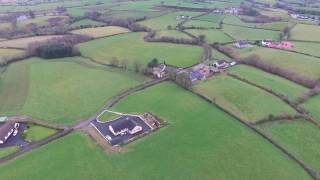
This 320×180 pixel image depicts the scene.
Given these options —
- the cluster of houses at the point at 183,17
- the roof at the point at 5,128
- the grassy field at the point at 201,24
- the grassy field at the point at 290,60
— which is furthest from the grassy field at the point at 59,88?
the cluster of houses at the point at 183,17

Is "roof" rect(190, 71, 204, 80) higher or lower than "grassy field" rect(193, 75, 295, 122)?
higher

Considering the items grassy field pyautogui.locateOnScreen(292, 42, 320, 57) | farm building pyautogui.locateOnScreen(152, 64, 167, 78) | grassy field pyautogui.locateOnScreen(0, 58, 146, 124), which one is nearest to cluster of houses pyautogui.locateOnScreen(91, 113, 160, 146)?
grassy field pyautogui.locateOnScreen(0, 58, 146, 124)

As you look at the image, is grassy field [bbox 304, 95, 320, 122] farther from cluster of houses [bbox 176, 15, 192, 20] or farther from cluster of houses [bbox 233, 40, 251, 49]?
cluster of houses [bbox 176, 15, 192, 20]

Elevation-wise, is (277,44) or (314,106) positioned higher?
(277,44)

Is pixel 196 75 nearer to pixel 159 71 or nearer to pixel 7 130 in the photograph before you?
pixel 159 71

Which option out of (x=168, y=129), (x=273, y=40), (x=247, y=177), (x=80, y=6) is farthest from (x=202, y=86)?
(x=80, y=6)

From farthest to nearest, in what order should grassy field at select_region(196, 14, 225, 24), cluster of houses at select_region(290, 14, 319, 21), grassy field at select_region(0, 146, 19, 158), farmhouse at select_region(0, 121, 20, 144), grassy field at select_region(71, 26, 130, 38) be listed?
cluster of houses at select_region(290, 14, 319, 21) < grassy field at select_region(196, 14, 225, 24) < grassy field at select_region(71, 26, 130, 38) < farmhouse at select_region(0, 121, 20, 144) < grassy field at select_region(0, 146, 19, 158)

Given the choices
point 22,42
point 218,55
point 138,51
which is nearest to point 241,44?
point 218,55
